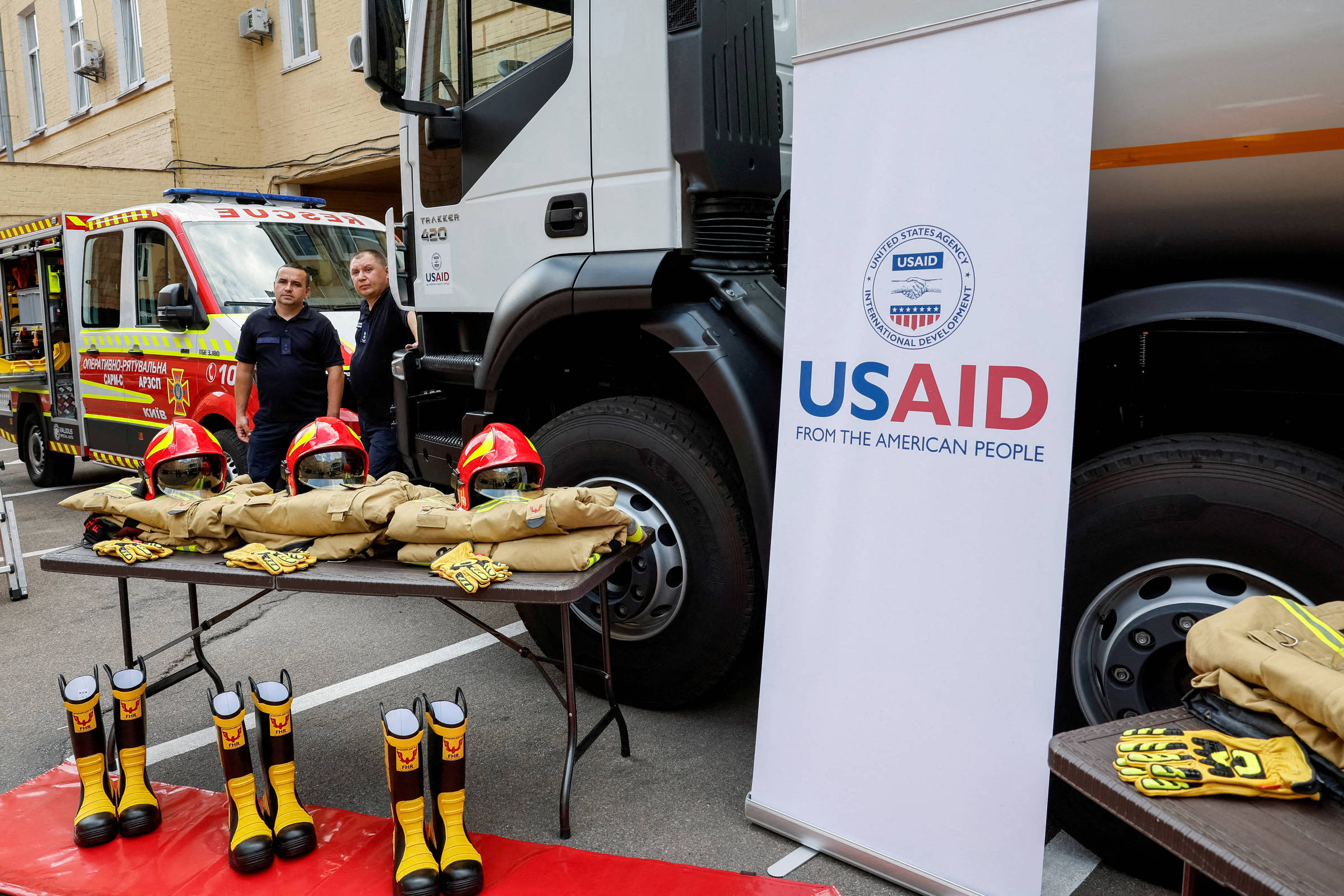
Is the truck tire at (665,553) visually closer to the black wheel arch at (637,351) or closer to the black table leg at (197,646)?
the black wheel arch at (637,351)

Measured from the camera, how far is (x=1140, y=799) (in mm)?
1372

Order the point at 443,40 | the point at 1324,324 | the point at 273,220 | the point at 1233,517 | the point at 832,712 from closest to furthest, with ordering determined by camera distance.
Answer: the point at 1324,324 → the point at 1233,517 → the point at 832,712 → the point at 443,40 → the point at 273,220

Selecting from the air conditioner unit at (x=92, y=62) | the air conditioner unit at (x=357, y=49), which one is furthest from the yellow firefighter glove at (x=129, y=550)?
the air conditioner unit at (x=92, y=62)

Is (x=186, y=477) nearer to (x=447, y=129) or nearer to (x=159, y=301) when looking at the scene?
(x=447, y=129)

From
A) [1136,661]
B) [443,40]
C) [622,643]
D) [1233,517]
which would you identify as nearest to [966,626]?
[1136,661]

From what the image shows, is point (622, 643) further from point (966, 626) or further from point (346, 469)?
point (966, 626)

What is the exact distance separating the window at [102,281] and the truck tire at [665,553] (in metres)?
5.51

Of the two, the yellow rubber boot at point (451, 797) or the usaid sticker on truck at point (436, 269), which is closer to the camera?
the yellow rubber boot at point (451, 797)

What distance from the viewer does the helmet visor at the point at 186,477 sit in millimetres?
3141

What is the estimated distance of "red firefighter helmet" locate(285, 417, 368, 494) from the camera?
309 centimetres

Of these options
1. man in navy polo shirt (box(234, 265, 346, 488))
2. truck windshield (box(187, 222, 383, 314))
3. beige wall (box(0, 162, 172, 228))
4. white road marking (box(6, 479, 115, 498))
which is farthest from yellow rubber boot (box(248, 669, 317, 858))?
beige wall (box(0, 162, 172, 228))

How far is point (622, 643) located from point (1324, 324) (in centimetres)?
235

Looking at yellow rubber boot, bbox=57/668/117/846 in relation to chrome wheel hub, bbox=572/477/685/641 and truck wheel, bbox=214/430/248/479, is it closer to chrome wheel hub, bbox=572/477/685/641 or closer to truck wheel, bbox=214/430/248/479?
chrome wheel hub, bbox=572/477/685/641

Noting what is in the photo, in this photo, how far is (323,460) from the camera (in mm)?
3105
